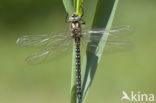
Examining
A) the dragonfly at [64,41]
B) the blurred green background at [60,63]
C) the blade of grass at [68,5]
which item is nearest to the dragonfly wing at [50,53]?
the dragonfly at [64,41]

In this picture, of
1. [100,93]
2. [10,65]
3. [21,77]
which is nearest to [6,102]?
[21,77]

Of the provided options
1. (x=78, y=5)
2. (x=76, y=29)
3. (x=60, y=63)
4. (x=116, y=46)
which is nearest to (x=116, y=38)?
(x=116, y=46)

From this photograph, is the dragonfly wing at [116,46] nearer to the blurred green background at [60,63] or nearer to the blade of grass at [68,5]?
the blade of grass at [68,5]

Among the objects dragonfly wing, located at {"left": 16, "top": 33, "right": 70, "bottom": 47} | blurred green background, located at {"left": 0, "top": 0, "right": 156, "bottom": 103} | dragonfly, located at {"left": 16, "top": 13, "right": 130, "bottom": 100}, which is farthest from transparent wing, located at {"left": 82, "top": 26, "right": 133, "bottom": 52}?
blurred green background, located at {"left": 0, "top": 0, "right": 156, "bottom": 103}

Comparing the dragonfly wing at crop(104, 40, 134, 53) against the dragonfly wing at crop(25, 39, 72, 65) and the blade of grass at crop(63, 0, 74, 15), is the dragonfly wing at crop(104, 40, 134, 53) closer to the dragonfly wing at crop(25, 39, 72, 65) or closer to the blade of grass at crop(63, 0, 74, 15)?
the dragonfly wing at crop(25, 39, 72, 65)

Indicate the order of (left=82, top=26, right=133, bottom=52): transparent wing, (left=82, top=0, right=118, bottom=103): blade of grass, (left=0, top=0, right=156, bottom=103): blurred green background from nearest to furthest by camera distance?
(left=82, top=0, right=118, bottom=103): blade of grass → (left=82, top=26, right=133, bottom=52): transparent wing → (left=0, top=0, right=156, bottom=103): blurred green background

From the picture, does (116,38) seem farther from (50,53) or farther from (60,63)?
(60,63)

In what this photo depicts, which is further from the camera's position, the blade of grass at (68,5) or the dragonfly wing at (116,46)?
the dragonfly wing at (116,46)
